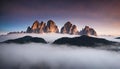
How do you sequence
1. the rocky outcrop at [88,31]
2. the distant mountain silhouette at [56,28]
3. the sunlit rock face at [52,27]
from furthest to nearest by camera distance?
the sunlit rock face at [52,27] → the distant mountain silhouette at [56,28] → the rocky outcrop at [88,31]


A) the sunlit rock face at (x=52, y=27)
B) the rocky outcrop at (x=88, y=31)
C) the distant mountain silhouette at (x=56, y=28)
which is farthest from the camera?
the sunlit rock face at (x=52, y=27)

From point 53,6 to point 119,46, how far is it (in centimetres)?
344

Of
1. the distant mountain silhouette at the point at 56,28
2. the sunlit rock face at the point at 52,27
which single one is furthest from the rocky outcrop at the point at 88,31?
the sunlit rock face at the point at 52,27

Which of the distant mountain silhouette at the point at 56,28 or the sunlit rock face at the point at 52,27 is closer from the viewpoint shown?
the distant mountain silhouette at the point at 56,28

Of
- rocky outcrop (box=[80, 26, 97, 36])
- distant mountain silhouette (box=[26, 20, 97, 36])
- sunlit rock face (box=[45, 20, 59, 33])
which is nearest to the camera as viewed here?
rocky outcrop (box=[80, 26, 97, 36])

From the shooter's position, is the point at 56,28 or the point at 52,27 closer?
the point at 52,27

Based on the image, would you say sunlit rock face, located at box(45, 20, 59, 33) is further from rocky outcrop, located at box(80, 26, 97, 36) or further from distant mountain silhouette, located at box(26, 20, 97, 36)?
rocky outcrop, located at box(80, 26, 97, 36)

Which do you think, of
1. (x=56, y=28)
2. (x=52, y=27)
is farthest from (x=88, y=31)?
(x=56, y=28)

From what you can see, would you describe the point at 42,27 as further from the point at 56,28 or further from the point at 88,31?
the point at 88,31

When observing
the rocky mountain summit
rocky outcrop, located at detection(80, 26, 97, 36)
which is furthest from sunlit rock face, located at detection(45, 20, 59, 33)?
rocky outcrop, located at detection(80, 26, 97, 36)

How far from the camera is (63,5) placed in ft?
28.9

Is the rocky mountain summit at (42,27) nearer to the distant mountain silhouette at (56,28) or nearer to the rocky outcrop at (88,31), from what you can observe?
the distant mountain silhouette at (56,28)

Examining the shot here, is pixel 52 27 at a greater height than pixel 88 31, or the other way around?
pixel 52 27

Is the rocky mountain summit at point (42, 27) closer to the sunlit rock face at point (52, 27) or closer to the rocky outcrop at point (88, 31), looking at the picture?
the sunlit rock face at point (52, 27)
